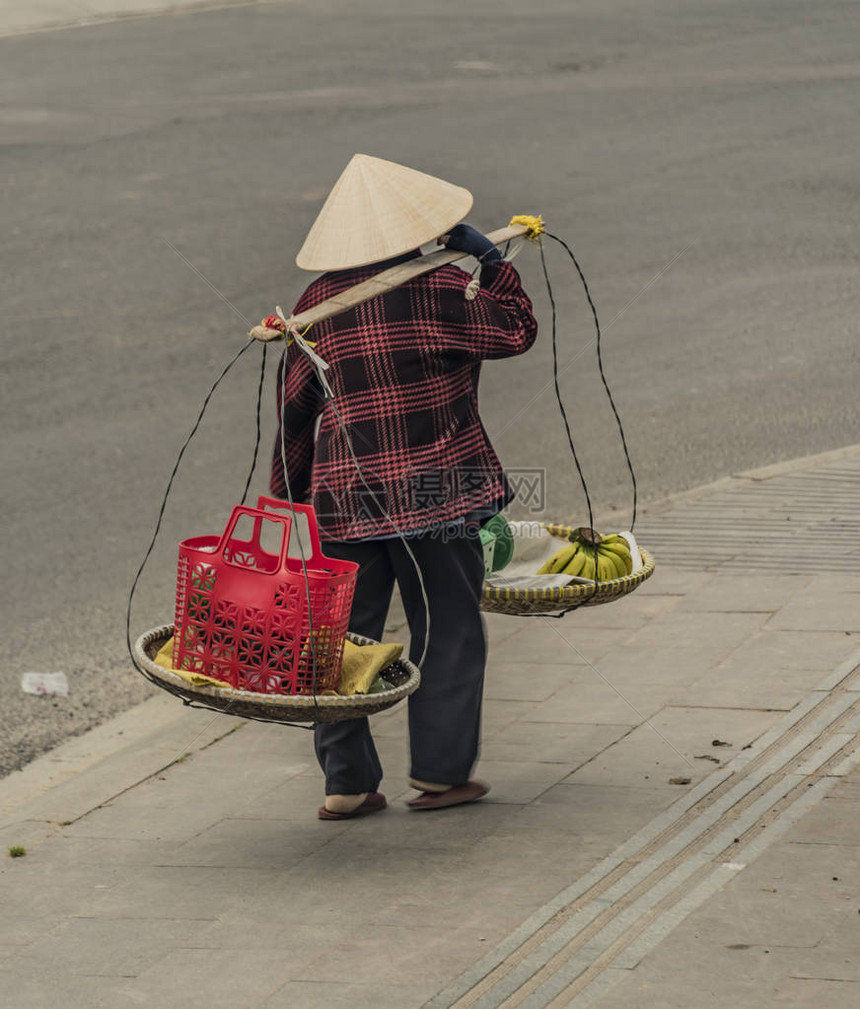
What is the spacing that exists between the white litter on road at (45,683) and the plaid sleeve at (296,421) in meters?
1.78

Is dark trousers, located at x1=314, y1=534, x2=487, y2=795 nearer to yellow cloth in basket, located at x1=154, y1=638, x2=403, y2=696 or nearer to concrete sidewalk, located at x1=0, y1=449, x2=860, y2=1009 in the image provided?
concrete sidewalk, located at x1=0, y1=449, x2=860, y2=1009

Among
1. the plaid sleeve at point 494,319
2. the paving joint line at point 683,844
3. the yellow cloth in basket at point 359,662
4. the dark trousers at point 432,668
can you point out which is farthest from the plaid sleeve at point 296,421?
the paving joint line at point 683,844

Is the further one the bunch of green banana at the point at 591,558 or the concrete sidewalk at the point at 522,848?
the bunch of green banana at the point at 591,558

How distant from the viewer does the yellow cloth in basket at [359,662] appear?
4602 mm

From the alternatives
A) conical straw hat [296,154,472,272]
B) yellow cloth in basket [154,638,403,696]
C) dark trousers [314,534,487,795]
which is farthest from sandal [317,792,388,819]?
conical straw hat [296,154,472,272]


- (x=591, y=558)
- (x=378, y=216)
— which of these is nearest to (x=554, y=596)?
(x=591, y=558)

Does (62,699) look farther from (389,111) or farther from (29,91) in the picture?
(29,91)

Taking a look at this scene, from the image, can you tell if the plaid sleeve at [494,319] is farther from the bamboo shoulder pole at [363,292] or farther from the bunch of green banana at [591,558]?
the bunch of green banana at [591,558]

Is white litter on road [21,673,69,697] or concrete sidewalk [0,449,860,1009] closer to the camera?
concrete sidewalk [0,449,860,1009]

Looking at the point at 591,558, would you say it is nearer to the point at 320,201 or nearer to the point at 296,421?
the point at 296,421

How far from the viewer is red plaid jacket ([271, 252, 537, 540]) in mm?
4754

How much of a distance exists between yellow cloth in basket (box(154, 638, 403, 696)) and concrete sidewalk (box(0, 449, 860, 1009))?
1.75ft

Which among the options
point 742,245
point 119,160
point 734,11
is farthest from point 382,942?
point 734,11

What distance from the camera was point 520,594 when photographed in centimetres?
504
